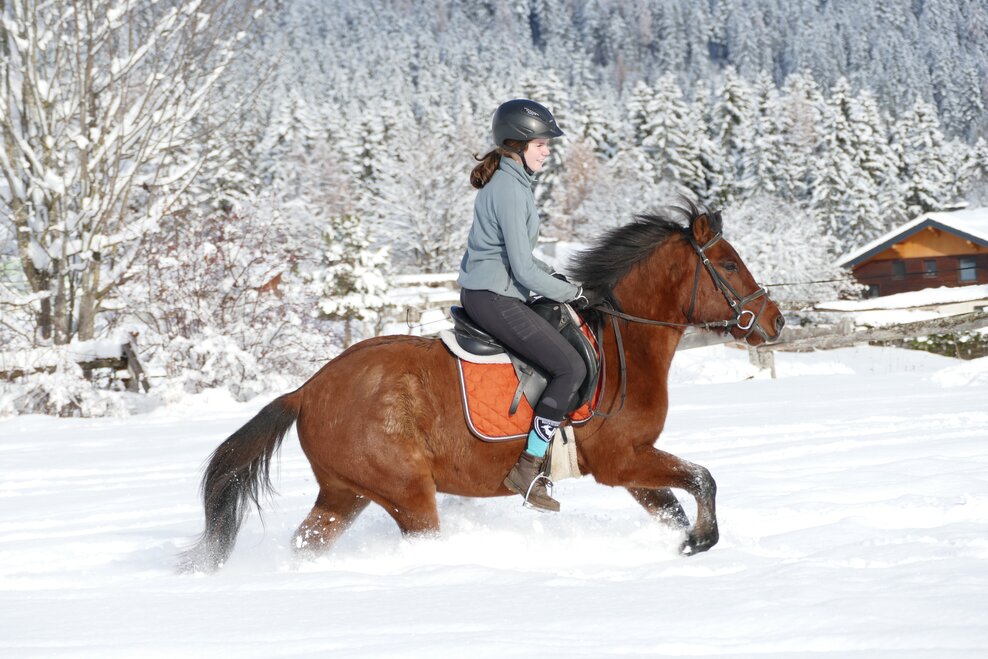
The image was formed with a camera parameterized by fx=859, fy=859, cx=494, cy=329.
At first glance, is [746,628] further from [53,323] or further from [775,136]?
[775,136]

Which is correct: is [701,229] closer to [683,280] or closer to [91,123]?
[683,280]

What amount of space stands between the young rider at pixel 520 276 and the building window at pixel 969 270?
39940 millimetres

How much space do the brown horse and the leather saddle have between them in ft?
0.50

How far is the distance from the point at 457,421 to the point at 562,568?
98cm

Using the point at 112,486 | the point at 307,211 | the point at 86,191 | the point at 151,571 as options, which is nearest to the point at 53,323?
the point at 86,191

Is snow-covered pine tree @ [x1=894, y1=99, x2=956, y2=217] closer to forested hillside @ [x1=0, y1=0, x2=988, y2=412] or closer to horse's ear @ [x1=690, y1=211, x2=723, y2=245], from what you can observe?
forested hillside @ [x1=0, y1=0, x2=988, y2=412]

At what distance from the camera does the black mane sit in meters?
5.19

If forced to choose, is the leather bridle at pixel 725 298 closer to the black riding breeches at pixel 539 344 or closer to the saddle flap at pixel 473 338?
the black riding breeches at pixel 539 344

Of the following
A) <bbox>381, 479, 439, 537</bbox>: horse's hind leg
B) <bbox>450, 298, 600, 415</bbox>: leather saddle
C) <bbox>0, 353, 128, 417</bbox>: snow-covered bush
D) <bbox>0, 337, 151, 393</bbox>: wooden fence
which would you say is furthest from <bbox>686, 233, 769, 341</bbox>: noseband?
<bbox>0, 337, 151, 393</bbox>: wooden fence

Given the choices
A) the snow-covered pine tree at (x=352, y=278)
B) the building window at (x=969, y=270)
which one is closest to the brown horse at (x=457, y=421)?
the snow-covered pine tree at (x=352, y=278)

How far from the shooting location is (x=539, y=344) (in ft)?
15.5

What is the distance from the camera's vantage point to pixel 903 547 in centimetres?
410

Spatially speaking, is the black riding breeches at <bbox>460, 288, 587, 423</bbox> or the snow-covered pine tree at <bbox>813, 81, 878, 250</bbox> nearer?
the black riding breeches at <bbox>460, 288, 587, 423</bbox>

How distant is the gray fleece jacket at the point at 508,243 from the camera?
15.3 feet
